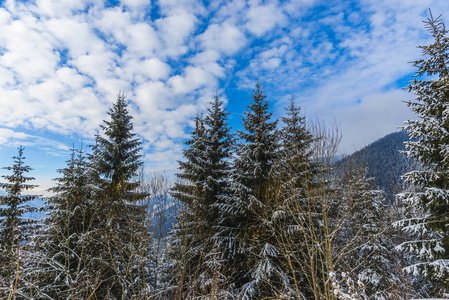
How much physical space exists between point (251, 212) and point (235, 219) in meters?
1.19

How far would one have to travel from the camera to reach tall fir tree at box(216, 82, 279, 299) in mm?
9456

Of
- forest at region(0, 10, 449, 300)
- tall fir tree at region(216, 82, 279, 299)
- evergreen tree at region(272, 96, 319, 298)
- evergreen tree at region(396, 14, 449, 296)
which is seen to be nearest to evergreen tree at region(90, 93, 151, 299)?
forest at region(0, 10, 449, 300)

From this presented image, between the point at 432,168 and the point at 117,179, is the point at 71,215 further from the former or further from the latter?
the point at 432,168

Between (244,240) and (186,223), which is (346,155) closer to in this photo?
(244,240)

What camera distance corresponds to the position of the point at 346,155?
24.4 feet

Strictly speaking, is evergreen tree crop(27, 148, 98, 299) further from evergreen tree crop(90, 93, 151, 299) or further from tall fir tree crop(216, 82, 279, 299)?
tall fir tree crop(216, 82, 279, 299)

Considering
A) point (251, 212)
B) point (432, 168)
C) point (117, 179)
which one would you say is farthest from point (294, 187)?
point (117, 179)

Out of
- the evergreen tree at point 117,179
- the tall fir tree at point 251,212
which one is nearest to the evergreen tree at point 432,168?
the tall fir tree at point 251,212

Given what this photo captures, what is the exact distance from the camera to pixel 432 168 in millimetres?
8602

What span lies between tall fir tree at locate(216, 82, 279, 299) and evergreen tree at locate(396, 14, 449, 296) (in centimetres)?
544

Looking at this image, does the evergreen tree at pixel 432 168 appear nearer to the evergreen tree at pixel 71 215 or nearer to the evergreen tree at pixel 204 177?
the evergreen tree at pixel 204 177

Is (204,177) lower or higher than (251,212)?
higher

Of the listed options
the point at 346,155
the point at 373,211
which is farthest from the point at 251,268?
the point at 373,211

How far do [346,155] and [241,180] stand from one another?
560cm
